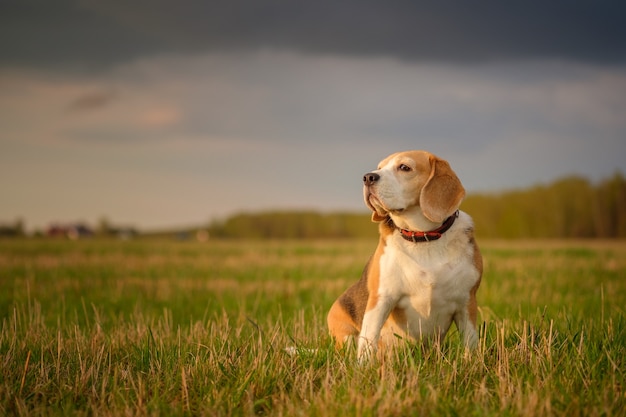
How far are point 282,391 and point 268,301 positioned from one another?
6.70 m

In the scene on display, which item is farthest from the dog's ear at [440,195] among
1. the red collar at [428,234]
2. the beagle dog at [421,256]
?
the red collar at [428,234]

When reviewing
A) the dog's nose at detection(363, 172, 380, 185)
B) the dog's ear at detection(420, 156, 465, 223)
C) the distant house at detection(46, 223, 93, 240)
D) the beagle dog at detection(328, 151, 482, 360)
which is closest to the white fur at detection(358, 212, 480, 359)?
the beagle dog at detection(328, 151, 482, 360)

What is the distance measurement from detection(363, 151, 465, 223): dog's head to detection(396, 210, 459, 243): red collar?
0.54ft

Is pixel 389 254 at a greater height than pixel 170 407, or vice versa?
pixel 389 254

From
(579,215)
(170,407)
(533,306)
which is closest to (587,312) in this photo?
(533,306)

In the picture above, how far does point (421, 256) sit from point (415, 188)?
588 millimetres

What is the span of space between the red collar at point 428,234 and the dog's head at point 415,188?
0.16m

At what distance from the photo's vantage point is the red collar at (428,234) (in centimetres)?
504

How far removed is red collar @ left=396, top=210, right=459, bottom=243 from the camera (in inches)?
199

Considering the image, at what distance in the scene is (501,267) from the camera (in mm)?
16047

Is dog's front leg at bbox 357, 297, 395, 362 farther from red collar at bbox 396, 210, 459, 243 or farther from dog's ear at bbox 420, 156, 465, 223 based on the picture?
dog's ear at bbox 420, 156, 465, 223

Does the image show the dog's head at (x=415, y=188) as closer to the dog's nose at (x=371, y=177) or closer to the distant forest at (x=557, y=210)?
the dog's nose at (x=371, y=177)

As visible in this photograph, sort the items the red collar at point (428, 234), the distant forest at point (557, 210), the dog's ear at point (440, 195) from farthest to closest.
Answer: the distant forest at point (557, 210)
the red collar at point (428, 234)
the dog's ear at point (440, 195)

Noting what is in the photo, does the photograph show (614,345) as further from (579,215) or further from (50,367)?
(579,215)
